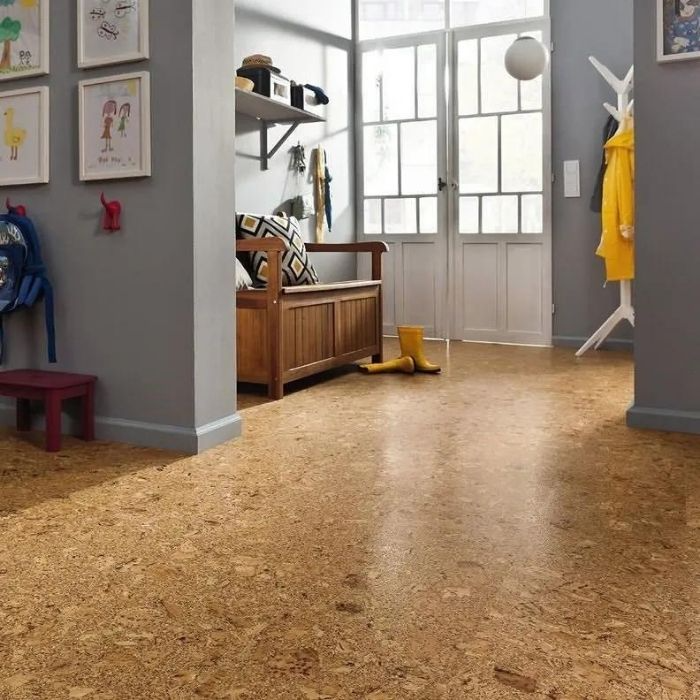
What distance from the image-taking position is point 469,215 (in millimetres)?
6383

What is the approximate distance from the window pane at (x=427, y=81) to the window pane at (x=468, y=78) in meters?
0.21

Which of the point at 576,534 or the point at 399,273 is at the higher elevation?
the point at 399,273

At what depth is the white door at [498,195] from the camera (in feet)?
20.0

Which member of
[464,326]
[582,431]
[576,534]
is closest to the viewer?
[576,534]

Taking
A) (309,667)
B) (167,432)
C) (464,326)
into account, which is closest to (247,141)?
(464,326)

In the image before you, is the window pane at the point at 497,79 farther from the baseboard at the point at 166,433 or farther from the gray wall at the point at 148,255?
the baseboard at the point at 166,433

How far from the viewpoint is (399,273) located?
6.69 metres

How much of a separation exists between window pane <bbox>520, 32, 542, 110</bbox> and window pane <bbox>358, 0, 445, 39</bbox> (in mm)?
833

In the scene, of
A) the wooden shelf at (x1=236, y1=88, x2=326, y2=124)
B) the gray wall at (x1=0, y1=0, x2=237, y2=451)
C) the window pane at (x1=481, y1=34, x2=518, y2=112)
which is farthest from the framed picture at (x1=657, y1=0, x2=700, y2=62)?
the window pane at (x1=481, y1=34, x2=518, y2=112)

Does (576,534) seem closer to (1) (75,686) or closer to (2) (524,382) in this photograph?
(1) (75,686)

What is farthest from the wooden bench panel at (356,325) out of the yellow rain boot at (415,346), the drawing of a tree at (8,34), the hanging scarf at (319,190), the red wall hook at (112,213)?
the drawing of a tree at (8,34)

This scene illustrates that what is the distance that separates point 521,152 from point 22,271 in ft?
13.6

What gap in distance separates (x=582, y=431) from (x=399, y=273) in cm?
359

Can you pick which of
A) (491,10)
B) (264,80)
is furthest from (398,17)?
(264,80)
